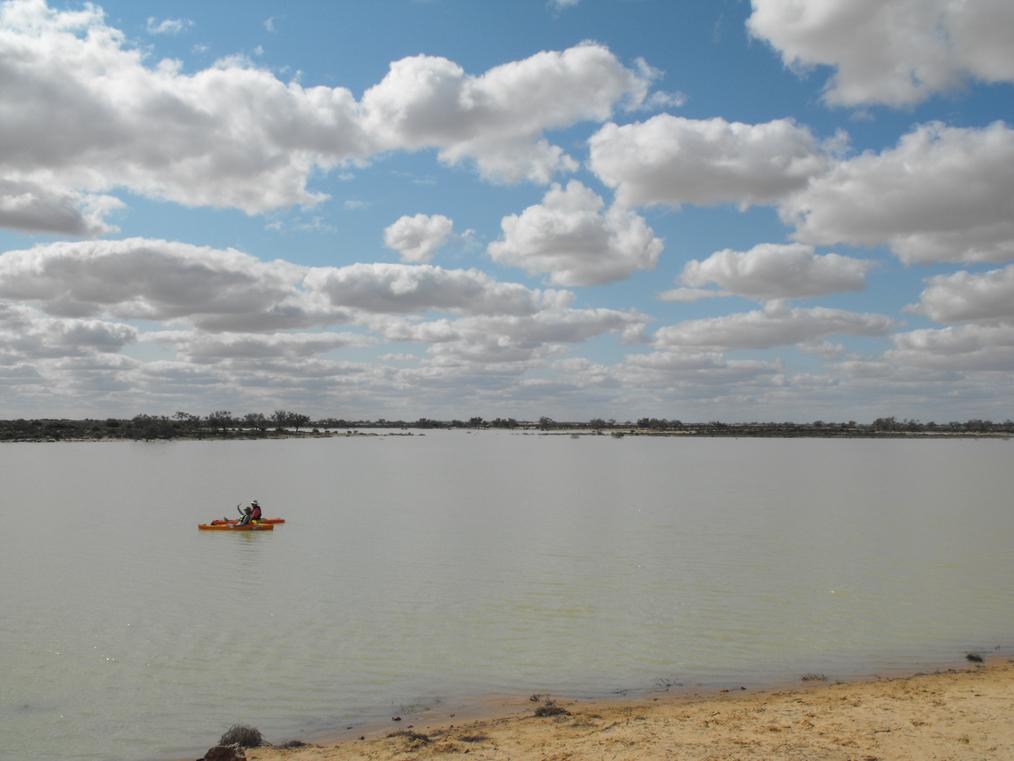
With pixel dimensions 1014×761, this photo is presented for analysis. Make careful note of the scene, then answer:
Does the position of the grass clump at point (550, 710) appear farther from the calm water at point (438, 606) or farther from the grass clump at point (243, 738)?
the grass clump at point (243, 738)

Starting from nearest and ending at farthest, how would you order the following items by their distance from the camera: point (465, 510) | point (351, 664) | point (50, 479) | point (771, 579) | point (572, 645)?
point (351, 664) < point (572, 645) < point (771, 579) < point (465, 510) < point (50, 479)

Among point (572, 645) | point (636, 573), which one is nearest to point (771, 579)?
point (636, 573)

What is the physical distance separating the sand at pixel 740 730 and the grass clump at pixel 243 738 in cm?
30

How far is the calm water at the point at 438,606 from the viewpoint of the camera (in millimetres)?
13328

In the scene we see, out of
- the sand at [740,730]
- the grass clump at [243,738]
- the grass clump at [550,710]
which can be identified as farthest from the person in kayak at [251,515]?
the grass clump at [550,710]

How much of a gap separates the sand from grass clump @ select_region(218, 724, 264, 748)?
296mm

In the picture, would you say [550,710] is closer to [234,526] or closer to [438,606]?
[438,606]

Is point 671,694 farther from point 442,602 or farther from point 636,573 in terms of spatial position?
point 636,573

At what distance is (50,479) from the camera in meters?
63.5

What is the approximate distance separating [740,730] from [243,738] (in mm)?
7019

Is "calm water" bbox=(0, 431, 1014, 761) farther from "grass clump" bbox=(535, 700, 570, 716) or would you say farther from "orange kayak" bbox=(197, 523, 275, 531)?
"grass clump" bbox=(535, 700, 570, 716)

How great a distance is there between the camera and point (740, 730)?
34.5ft

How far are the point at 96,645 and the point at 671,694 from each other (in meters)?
12.1

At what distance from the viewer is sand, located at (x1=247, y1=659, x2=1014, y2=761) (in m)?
9.62
